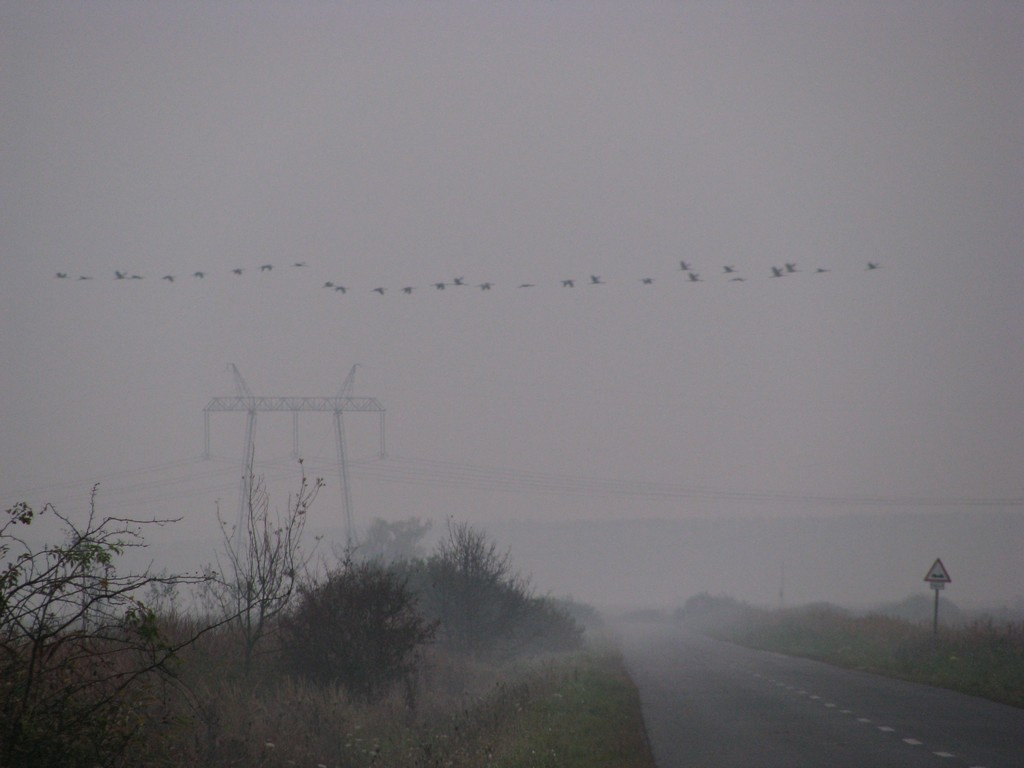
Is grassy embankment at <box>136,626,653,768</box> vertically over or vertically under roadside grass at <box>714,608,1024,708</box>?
over

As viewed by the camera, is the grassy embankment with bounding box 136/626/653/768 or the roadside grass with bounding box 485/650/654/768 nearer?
the grassy embankment with bounding box 136/626/653/768

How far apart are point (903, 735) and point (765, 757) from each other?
3195mm

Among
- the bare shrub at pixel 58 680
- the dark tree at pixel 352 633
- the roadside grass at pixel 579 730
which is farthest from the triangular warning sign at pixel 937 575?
the bare shrub at pixel 58 680

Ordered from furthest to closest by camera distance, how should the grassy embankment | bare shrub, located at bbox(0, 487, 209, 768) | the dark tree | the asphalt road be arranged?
the dark tree, the asphalt road, the grassy embankment, bare shrub, located at bbox(0, 487, 209, 768)

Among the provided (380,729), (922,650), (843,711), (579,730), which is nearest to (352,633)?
(380,729)

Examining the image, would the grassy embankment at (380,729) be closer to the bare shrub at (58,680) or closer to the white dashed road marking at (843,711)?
the bare shrub at (58,680)

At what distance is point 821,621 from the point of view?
50.4 m

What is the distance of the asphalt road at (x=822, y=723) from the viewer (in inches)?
537

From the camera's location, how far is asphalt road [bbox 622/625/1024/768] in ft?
44.8

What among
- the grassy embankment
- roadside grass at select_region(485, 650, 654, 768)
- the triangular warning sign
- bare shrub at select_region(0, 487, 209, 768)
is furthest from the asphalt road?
bare shrub at select_region(0, 487, 209, 768)

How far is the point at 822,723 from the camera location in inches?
691

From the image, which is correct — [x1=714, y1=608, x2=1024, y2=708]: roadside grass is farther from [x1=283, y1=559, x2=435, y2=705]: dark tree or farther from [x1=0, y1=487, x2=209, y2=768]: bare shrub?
[x1=0, y1=487, x2=209, y2=768]: bare shrub

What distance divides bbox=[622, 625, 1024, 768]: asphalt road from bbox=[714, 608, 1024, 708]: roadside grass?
119 cm

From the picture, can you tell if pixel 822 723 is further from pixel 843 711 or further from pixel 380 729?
pixel 380 729
